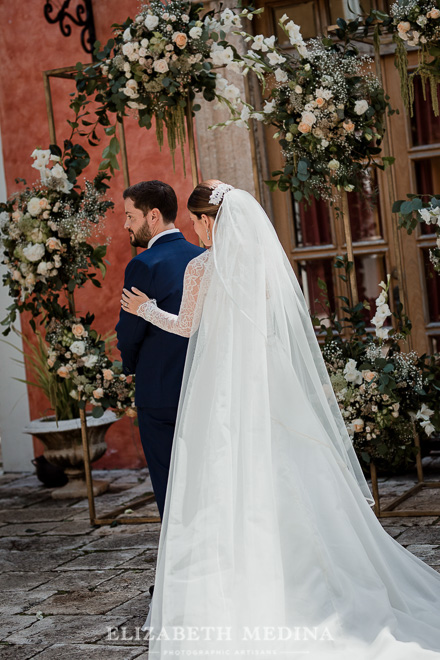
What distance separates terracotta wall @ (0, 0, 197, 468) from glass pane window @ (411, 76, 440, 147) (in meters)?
1.67

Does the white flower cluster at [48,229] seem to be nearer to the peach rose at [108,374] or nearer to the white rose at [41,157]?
the white rose at [41,157]

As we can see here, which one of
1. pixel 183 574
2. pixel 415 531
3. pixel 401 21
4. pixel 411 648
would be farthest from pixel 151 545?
pixel 401 21

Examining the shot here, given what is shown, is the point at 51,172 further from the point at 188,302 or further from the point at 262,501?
the point at 262,501

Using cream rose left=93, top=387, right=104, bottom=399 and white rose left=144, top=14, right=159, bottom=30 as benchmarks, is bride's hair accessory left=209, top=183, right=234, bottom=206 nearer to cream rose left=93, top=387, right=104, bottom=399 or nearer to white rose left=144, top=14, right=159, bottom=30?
white rose left=144, top=14, right=159, bottom=30

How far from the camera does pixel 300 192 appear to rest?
4566 millimetres

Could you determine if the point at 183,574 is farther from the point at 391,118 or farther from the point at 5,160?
the point at 5,160

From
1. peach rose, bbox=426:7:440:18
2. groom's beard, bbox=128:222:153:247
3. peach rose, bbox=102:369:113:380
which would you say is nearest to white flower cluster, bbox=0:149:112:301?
peach rose, bbox=102:369:113:380

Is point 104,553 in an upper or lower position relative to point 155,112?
lower

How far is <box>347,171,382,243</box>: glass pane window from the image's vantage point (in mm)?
5766

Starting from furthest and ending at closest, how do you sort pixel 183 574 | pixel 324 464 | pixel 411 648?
1. pixel 324 464
2. pixel 183 574
3. pixel 411 648

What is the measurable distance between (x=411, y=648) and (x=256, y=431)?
81cm

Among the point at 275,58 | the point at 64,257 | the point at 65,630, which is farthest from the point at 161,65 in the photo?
the point at 65,630

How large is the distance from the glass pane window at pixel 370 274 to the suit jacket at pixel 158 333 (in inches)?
93.5

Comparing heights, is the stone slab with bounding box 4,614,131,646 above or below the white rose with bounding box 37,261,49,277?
below
